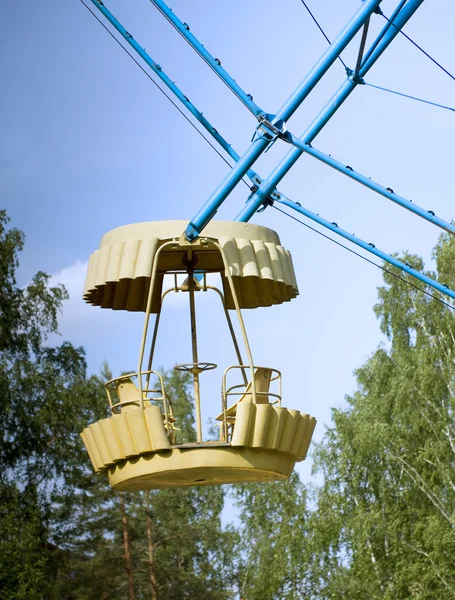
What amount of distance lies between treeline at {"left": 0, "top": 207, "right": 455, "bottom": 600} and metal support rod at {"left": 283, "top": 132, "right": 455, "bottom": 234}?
46.4ft

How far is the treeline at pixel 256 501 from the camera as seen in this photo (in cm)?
2697

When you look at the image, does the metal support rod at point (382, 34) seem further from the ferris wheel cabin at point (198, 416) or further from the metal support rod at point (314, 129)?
the ferris wheel cabin at point (198, 416)

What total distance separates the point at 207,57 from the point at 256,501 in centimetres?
2328

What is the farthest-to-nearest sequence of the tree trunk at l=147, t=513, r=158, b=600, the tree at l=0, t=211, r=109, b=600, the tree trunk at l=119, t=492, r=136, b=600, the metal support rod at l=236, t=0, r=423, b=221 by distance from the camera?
the tree trunk at l=147, t=513, r=158, b=600
the tree trunk at l=119, t=492, r=136, b=600
the tree at l=0, t=211, r=109, b=600
the metal support rod at l=236, t=0, r=423, b=221

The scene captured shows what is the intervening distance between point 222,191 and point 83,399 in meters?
16.5

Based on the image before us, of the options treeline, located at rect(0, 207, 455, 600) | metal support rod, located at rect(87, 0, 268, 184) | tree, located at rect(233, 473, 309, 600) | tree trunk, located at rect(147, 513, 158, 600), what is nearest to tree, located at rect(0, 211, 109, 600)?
treeline, located at rect(0, 207, 455, 600)

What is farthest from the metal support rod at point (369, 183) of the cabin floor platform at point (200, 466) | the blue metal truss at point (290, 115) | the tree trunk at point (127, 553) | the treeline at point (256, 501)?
the tree trunk at point (127, 553)

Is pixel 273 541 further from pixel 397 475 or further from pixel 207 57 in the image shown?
pixel 207 57

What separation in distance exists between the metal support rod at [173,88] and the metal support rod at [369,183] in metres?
0.98

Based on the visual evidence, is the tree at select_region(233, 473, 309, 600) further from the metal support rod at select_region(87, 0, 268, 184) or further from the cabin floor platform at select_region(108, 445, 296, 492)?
the cabin floor platform at select_region(108, 445, 296, 492)

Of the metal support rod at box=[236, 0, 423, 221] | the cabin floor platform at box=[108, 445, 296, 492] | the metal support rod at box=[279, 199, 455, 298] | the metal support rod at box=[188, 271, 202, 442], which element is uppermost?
the metal support rod at box=[236, 0, 423, 221]

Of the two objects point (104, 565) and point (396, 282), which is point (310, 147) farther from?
point (396, 282)

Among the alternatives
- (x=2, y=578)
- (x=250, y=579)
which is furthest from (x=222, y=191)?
(x=250, y=579)

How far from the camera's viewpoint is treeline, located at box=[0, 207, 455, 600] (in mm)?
26969
